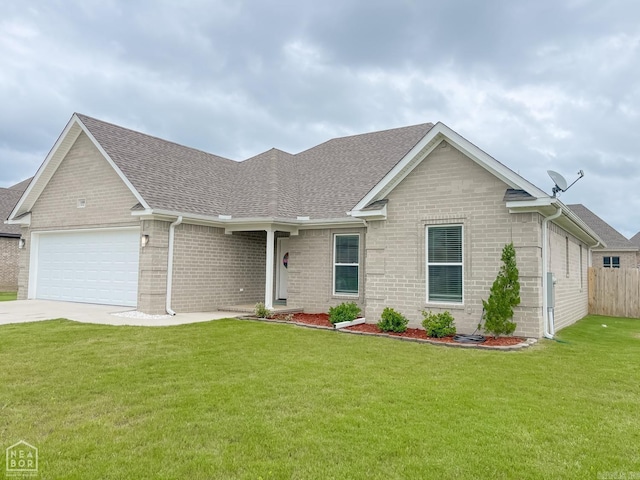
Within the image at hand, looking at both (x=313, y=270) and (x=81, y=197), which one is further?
(x=81, y=197)

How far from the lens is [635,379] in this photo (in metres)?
6.55

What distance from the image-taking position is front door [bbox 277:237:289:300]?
15982mm

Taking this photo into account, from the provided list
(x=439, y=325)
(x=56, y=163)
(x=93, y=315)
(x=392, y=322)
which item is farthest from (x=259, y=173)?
(x=439, y=325)

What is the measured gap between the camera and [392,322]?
34.5 feet

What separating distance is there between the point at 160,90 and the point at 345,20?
1246 cm

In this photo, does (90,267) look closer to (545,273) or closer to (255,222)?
(255,222)

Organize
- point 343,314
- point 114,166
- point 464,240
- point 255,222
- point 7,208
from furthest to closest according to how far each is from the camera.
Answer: point 7,208 → point 255,222 → point 114,166 → point 343,314 → point 464,240

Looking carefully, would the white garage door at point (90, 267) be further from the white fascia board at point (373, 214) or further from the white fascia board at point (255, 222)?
the white fascia board at point (373, 214)

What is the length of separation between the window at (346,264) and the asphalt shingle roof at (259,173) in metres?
0.92

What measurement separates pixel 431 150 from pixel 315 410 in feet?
26.1

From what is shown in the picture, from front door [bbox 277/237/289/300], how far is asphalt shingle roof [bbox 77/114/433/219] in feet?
5.81

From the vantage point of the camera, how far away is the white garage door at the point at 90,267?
1394cm

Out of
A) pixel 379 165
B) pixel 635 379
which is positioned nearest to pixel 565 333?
pixel 635 379

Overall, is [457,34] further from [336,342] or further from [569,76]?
[336,342]
